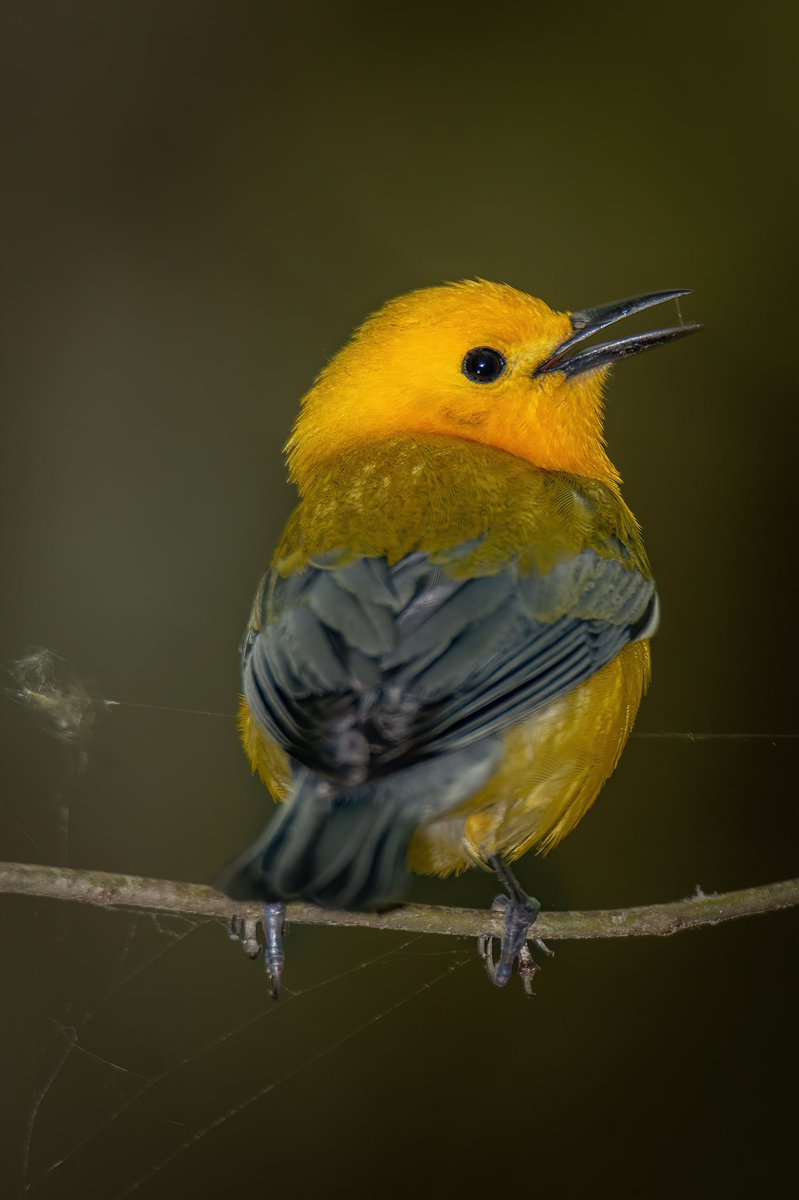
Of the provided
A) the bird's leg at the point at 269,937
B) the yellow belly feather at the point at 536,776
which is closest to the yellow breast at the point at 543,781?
the yellow belly feather at the point at 536,776

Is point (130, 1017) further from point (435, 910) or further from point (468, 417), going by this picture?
point (468, 417)

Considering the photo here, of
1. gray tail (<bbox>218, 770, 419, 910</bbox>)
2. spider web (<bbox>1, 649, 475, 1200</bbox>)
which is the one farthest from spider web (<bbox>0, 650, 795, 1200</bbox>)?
gray tail (<bbox>218, 770, 419, 910</bbox>)

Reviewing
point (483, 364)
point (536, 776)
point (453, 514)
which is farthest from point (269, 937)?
point (483, 364)

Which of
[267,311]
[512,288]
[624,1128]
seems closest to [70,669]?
[267,311]

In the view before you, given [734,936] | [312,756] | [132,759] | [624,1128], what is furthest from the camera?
[734,936]

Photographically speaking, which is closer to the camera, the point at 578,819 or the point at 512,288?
the point at 578,819

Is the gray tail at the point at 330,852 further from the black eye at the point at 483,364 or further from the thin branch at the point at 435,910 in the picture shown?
the black eye at the point at 483,364

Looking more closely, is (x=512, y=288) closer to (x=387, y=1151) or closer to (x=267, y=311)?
(x=267, y=311)
